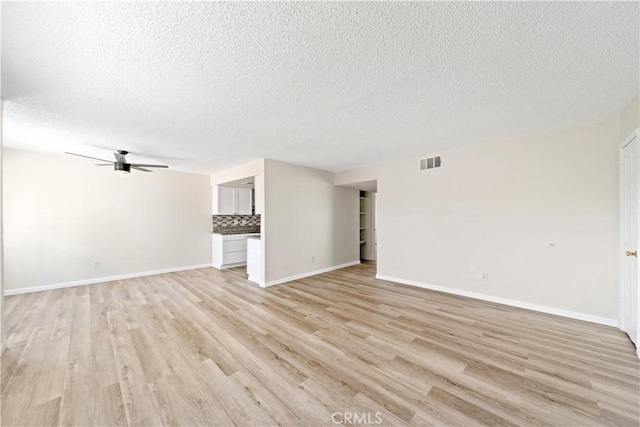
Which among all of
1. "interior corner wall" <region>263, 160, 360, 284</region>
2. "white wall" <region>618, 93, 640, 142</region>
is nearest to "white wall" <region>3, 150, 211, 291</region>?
"interior corner wall" <region>263, 160, 360, 284</region>

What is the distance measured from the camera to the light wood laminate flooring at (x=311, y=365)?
5.06 feet

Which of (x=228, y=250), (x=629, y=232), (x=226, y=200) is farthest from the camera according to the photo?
(x=226, y=200)

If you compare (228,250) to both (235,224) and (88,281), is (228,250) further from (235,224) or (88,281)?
(88,281)

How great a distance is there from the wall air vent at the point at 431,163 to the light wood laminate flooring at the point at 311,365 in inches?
92.2

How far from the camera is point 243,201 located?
672 cm

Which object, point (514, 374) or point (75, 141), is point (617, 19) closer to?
point (514, 374)

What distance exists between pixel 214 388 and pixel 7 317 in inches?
142

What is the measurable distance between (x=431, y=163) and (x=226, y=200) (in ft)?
16.9

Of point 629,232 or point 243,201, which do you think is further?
point 243,201

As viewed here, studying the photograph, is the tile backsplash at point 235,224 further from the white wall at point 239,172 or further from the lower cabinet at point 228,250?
the white wall at point 239,172

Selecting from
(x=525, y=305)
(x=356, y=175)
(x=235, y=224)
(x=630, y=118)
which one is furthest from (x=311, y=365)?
(x=235, y=224)

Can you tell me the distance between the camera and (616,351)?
7.27 ft

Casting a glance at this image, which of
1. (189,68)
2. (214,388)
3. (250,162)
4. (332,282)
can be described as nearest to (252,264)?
(332,282)

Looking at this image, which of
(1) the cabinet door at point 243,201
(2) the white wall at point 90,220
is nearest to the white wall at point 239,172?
(2) the white wall at point 90,220
